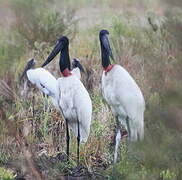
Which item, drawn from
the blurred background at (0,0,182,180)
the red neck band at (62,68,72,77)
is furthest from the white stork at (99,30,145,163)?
the red neck band at (62,68,72,77)

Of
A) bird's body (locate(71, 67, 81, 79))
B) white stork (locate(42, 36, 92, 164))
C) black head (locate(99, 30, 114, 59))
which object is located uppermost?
black head (locate(99, 30, 114, 59))

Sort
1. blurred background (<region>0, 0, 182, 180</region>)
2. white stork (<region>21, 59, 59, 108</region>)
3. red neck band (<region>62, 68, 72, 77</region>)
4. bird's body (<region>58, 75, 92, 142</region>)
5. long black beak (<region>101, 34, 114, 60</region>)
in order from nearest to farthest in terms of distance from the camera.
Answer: blurred background (<region>0, 0, 182, 180</region>)
bird's body (<region>58, 75, 92, 142</region>)
long black beak (<region>101, 34, 114, 60</region>)
red neck band (<region>62, 68, 72, 77</region>)
white stork (<region>21, 59, 59, 108</region>)

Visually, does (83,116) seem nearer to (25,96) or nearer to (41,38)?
(25,96)

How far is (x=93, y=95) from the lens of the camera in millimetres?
8492

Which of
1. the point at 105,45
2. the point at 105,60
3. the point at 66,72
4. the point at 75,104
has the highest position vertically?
the point at 105,45

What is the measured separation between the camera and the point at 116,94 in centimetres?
680

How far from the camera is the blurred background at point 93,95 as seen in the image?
15.7 feet

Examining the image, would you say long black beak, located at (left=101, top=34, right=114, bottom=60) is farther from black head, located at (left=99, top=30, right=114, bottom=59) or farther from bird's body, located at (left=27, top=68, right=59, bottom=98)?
bird's body, located at (left=27, top=68, right=59, bottom=98)

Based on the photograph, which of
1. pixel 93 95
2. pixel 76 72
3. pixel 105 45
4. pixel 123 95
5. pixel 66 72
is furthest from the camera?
pixel 93 95

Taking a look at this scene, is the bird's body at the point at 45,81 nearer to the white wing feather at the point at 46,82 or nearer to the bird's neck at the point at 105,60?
the white wing feather at the point at 46,82

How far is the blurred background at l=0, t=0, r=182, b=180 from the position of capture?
4.80 meters

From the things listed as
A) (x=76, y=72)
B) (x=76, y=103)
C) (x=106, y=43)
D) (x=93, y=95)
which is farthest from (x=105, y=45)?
(x=93, y=95)

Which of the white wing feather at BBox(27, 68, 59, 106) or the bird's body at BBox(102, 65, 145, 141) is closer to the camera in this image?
the bird's body at BBox(102, 65, 145, 141)

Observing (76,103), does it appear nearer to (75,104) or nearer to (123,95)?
(75,104)
